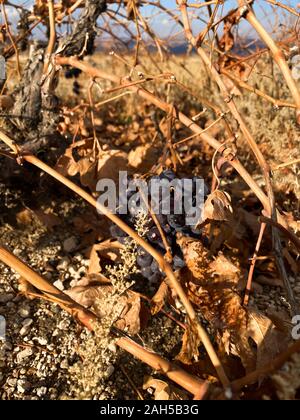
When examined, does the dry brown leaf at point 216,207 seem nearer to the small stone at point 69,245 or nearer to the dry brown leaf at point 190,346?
the dry brown leaf at point 190,346

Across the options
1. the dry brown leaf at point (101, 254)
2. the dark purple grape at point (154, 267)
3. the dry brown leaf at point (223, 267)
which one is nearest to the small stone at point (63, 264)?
the dry brown leaf at point (101, 254)

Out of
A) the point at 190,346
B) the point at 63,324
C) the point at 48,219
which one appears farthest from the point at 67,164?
the point at 190,346

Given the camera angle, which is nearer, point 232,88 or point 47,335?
point 47,335

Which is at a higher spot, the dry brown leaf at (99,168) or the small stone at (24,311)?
the dry brown leaf at (99,168)

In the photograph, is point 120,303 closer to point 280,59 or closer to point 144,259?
point 144,259

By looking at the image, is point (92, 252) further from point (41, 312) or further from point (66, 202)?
point (66, 202)

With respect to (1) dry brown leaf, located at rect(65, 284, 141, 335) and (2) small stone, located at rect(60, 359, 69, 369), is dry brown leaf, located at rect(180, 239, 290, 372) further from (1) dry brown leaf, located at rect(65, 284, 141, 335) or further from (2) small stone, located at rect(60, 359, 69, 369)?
(2) small stone, located at rect(60, 359, 69, 369)

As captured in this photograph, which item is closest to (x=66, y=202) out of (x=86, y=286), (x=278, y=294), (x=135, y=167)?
(x=135, y=167)

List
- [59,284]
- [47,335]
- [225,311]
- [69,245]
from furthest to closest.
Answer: [69,245] < [59,284] < [47,335] < [225,311]
